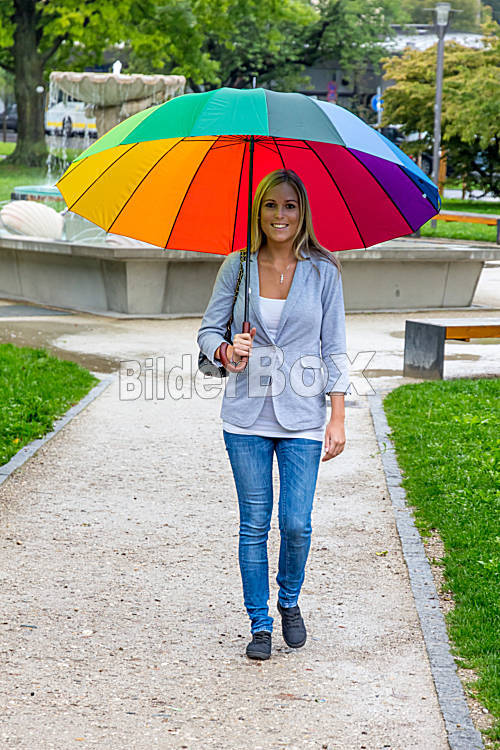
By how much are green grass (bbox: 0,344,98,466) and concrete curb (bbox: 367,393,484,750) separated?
2.58 meters

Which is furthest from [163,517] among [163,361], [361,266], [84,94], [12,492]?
[84,94]

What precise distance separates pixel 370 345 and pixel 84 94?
954 cm

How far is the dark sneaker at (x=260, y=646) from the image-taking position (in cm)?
426

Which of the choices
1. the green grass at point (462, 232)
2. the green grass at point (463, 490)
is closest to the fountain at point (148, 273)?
the green grass at point (463, 490)

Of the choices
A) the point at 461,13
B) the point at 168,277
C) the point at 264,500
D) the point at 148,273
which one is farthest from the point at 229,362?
the point at 461,13

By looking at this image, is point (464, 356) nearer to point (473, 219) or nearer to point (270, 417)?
point (270, 417)

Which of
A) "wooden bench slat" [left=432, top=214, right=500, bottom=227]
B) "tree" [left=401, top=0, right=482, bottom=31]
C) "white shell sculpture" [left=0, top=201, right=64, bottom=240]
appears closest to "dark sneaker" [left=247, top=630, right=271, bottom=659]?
"white shell sculpture" [left=0, top=201, right=64, bottom=240]

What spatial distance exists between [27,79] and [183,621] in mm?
38296

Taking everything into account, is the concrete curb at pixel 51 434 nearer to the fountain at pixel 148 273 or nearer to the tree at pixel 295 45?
the fountain at pixel 148 273

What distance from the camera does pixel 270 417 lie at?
4.15 m

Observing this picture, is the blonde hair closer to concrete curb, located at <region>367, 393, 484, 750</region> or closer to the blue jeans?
→ the blue jeans

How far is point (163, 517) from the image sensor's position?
6312 mm

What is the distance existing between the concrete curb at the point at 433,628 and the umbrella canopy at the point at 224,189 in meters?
1.59

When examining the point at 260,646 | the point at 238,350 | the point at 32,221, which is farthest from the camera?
the point at 32,221
